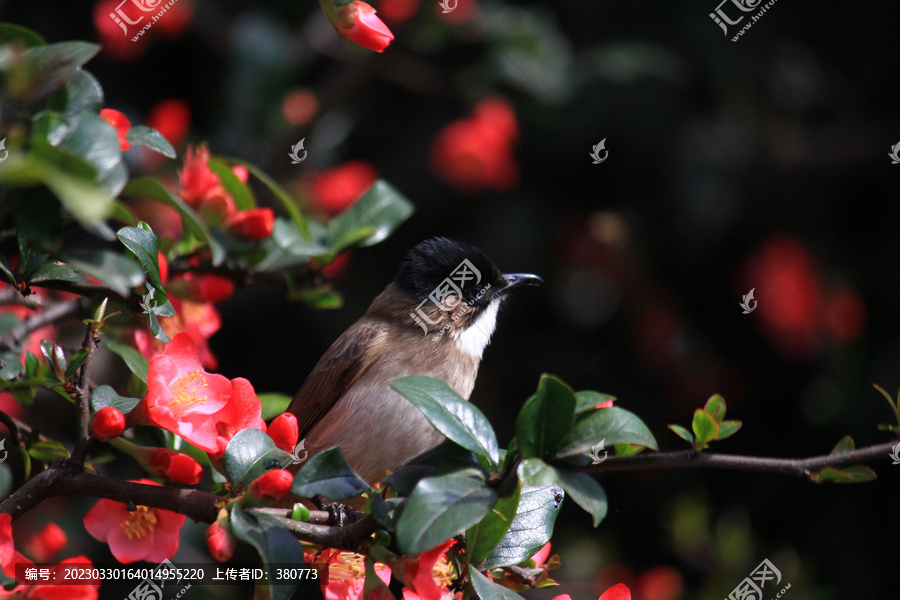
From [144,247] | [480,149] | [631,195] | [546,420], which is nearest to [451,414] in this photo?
[546,420]

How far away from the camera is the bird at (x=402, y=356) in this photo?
7.89 feet

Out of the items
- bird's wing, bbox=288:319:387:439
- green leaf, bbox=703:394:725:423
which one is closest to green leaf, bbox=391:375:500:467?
green leaf, bbox=703:394:725:423

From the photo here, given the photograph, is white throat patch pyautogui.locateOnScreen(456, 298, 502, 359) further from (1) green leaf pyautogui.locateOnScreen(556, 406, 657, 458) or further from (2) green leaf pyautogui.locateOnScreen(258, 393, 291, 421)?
(1) green leaf pyautogui.locateOnScreen(556, 406, 657, 458)

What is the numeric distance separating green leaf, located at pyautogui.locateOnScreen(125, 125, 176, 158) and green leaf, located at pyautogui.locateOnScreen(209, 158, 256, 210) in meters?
0.48

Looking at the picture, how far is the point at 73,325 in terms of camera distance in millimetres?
2512

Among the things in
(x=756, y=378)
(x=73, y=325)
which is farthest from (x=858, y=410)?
(x=73, y=325)

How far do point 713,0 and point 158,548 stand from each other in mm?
3739

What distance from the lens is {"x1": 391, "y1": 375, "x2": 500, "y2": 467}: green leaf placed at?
1263 millimetres

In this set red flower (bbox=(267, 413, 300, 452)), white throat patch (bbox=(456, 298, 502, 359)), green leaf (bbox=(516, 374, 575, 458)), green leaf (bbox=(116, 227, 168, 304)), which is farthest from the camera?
white throat patch (bbox=(456, 298, 502, 359))

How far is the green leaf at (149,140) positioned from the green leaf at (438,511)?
37.0 inches

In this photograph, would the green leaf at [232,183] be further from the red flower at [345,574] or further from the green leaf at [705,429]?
the green leaf at [705,429]

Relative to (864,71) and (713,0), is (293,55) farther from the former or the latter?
(864,71)

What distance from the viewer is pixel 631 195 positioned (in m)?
4.50

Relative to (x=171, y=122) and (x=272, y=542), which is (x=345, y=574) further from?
(x=171, y=122)
